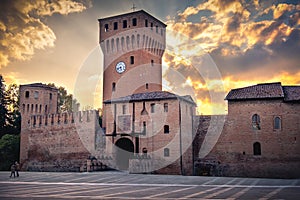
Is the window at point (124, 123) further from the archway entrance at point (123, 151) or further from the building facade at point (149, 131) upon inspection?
the archway entrance at point (123, 151)

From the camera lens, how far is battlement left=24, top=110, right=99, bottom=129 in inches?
1255

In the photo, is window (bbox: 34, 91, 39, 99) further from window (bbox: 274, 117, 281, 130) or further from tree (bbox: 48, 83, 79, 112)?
window (bbox: 274, 117, 281, 130)

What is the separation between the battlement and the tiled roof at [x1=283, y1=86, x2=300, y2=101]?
16525 millimetres

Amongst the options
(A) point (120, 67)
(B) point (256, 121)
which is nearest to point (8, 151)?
(A) point (120, 67)

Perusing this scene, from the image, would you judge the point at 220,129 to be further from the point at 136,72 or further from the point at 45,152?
the point at 45,152

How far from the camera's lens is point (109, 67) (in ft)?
127

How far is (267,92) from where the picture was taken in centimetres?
2653

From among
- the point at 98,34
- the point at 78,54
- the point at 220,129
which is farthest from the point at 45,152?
the point at 220,129

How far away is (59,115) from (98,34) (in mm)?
11911

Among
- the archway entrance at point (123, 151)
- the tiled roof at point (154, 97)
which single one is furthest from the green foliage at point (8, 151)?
the tiled roof at point (154, 97)

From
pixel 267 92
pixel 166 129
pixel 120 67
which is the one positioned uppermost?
pixel 120 67

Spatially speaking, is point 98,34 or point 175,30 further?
point 98,34

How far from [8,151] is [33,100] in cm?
643

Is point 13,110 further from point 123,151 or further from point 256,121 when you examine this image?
point 256,121
